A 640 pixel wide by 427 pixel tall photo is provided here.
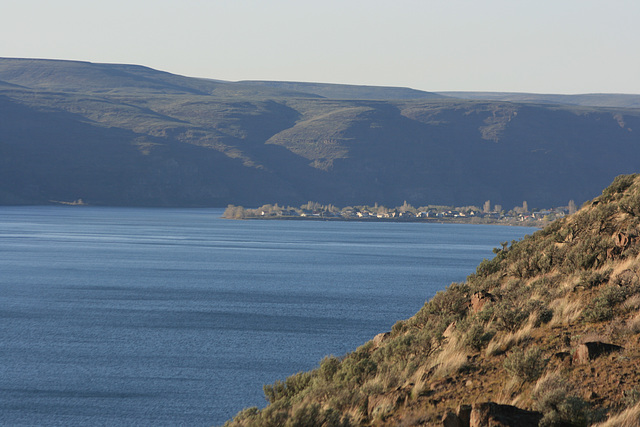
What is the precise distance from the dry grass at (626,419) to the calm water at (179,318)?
1005 inches

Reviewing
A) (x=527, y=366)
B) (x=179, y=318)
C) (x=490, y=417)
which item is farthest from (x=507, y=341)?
(x=179, y=318)

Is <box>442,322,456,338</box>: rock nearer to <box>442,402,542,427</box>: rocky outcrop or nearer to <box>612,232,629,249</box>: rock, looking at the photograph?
<box>612,232,629,249</box>: rock

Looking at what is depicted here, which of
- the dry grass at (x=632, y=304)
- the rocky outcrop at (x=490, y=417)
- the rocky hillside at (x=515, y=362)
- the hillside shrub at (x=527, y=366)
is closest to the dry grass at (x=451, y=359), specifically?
the rocky hillside at (x=515, y=362)

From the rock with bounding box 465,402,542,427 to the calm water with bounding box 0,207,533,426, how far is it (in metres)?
24.8

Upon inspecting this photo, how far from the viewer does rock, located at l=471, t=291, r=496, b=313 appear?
16.2 m

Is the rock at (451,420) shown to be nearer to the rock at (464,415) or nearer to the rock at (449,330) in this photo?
the rock at (464,415)

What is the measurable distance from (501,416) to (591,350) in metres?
2.39

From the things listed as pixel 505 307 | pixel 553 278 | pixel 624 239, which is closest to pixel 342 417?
pixel 505 307

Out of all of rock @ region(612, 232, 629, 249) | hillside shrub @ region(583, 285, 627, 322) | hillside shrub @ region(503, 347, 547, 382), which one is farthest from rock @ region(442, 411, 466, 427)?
rock @ region(612, 232, 629, 249)

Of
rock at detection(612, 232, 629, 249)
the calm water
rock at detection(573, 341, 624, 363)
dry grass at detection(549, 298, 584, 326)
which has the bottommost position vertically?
the calm water

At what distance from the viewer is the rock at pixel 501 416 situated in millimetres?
8852

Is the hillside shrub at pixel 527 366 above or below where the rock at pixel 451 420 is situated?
above

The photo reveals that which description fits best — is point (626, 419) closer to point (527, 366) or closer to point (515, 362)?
point (527, 366)

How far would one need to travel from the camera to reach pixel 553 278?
1645 centimetres
